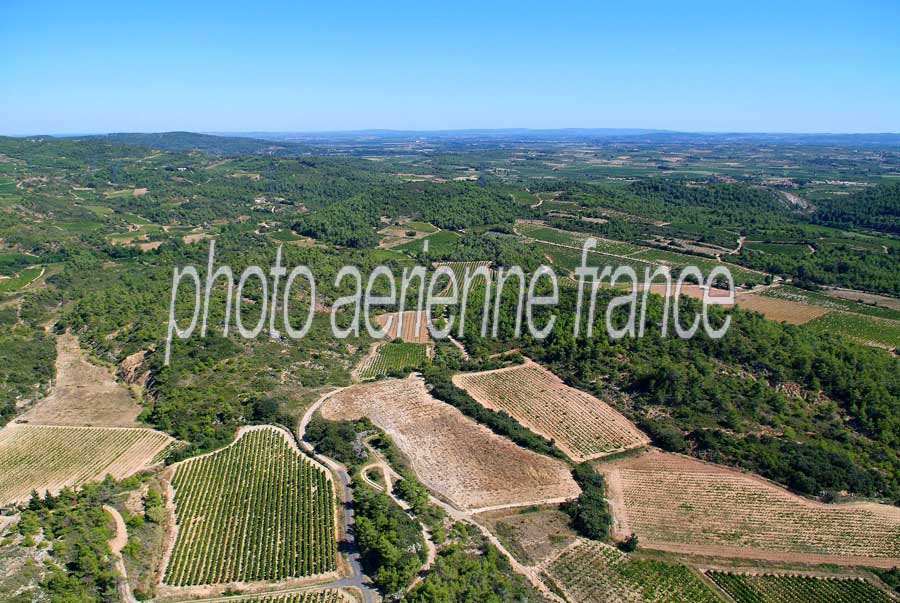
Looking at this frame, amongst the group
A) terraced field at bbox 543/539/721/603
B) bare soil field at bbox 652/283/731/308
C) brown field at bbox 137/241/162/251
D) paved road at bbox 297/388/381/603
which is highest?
brown field at bbox 137/241/162/251

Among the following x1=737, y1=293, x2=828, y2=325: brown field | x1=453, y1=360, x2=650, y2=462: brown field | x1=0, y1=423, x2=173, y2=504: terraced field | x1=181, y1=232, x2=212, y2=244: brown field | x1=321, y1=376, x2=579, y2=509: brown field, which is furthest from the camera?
x1=181, y1=232, x2=212, y2=244: brown field

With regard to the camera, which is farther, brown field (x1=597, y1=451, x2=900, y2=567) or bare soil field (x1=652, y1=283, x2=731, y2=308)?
bare soil field (x1=652, y1=283, x2=731, y2=308)

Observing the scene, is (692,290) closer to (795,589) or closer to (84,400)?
(795,589)

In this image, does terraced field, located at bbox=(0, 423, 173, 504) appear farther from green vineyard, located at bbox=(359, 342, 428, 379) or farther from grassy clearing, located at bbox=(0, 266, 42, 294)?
grassy clearing, located at bbox=(0, 266, 42, 294)

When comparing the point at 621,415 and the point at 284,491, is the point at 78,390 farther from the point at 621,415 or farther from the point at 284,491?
the point at 621,415

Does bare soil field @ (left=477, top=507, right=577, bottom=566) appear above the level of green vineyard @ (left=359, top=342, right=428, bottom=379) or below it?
below

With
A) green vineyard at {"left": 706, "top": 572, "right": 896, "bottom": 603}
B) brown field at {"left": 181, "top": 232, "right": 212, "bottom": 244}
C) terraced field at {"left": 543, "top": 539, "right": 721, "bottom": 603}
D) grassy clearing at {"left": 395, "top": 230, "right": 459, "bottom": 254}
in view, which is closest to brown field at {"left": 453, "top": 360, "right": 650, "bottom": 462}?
terraced field at {"left": 543, "top": 539, "right": 721, "bottom": 603}

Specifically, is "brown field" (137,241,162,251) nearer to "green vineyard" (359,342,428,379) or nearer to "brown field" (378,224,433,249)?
"brown field" (378,224,433,249)

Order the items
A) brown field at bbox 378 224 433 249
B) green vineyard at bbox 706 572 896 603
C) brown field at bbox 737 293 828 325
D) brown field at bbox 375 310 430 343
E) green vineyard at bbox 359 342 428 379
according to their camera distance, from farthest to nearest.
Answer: brown field at bbox 378 224 433 249 < brown field at bbox 737 293 828 325 < brown field at bbox 375 310 430 343 < green vineyard at bbox 359 342 428 379 < green vineyard at bbox 706 572 896 603
